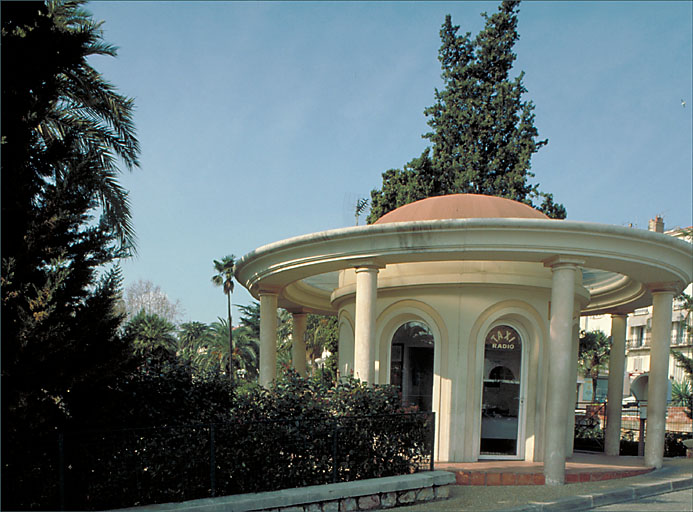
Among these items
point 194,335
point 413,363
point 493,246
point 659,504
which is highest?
point 493,246

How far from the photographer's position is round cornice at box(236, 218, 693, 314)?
917 centimetres

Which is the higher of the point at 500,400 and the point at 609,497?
the point at 500,400

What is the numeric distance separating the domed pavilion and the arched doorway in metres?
0.02

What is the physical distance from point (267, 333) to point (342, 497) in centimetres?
606

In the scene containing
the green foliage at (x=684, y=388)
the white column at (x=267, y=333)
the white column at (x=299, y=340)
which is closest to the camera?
the white column at (x=267, y=333)

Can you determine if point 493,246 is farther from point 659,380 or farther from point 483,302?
point 659,380

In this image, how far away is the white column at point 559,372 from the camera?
30.1 ft

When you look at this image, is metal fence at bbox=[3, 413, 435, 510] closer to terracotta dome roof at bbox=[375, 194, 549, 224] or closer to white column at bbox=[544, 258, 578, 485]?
white column at bbox=[544, 258, 578, 485]

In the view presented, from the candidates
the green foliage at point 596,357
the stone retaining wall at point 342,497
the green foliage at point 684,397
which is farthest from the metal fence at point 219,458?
the green foliage at point 596,357

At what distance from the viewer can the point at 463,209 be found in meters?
11.2

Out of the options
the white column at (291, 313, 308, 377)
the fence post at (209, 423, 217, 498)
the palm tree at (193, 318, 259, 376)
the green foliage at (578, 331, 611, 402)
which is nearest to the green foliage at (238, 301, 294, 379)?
the palm tree at (193, 318, 259, 376)

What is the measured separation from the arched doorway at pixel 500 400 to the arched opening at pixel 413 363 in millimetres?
986

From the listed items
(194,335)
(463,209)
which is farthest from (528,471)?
(194,335)

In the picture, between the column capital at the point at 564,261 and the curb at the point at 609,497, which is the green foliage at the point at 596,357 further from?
the column capital at the point at 564,261
